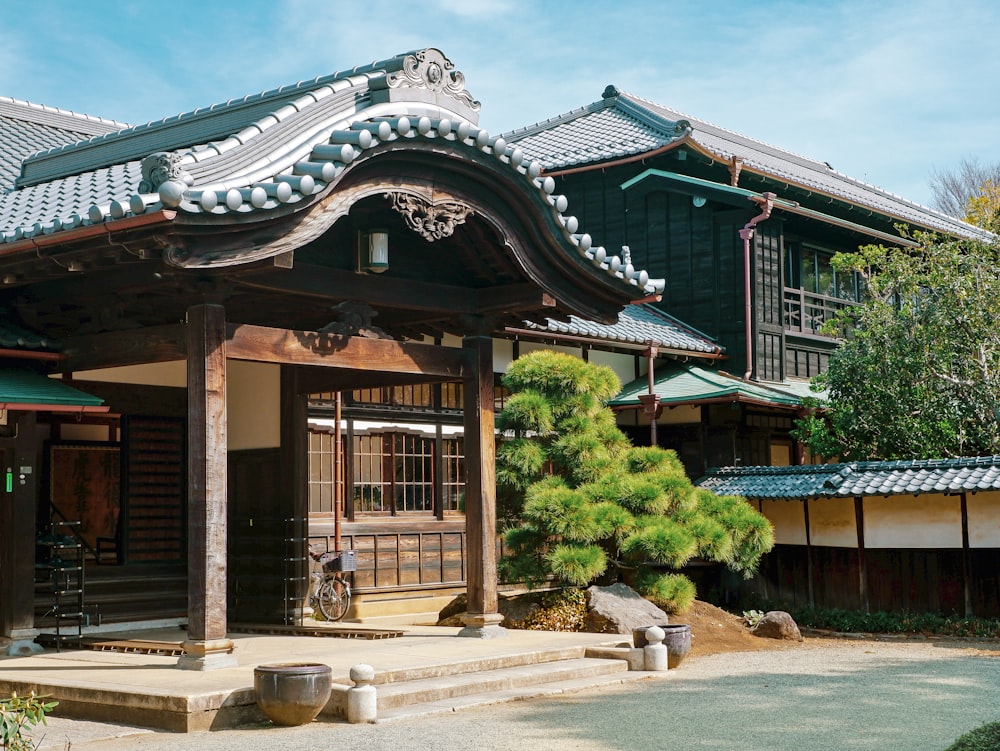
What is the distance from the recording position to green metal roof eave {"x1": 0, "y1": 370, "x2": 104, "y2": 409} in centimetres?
1015

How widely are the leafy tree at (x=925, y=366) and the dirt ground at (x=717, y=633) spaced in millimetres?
3529

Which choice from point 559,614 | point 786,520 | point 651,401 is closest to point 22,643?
point 559,614

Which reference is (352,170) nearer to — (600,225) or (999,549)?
(999,549)

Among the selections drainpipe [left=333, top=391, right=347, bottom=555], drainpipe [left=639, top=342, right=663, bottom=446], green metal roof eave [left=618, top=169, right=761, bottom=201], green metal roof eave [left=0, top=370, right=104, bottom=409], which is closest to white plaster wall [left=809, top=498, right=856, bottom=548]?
drainpipe [left=639, top=342, right=663, bottom=446]

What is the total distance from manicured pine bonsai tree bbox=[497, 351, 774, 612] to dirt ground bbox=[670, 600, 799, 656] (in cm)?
54

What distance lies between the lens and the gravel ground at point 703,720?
26.7 ft

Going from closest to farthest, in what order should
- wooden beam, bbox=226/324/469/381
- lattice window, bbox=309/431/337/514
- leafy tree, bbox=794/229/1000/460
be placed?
1. wooden beam, bbox=226/324/469/381
2. lattice window, bbox=309/431/337/514
3. leafy tree, bbox=794/229/1000/460

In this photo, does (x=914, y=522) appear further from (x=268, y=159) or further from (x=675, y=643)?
(x=268, y=159)

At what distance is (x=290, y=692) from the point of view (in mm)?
8617

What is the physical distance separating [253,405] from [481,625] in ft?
14.0

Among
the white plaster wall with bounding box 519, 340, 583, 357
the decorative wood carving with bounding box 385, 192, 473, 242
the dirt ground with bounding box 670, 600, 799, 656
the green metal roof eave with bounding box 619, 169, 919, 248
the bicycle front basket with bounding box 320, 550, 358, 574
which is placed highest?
the green metal roof eave with bounding box 619, 169, 919, 248

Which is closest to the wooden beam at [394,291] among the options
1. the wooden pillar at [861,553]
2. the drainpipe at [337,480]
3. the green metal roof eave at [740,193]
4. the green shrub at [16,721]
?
the drainpipe at [337,480]

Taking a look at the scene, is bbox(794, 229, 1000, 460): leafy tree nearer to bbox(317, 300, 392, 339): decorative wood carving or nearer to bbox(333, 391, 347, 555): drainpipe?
bbox(333, 391, 347, 555): drainpipe

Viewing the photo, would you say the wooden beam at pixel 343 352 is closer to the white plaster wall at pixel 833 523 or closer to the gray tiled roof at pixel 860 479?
the gray tiled roof at pixel 860 479
